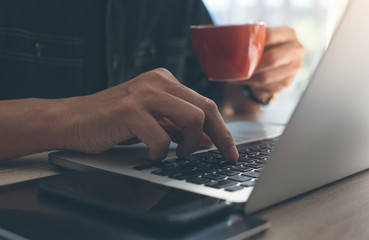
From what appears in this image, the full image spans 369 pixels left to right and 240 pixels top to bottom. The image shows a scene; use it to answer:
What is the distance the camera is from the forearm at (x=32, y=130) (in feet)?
2.19

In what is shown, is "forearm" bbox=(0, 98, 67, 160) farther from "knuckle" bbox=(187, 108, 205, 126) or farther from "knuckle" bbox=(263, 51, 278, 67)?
"knuckle" bbox=(263, 51, 278, 67)

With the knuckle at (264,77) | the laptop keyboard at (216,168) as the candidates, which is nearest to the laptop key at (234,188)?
the laptop keyboard at (216,168)

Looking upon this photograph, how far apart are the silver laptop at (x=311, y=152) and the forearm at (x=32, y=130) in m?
0.09

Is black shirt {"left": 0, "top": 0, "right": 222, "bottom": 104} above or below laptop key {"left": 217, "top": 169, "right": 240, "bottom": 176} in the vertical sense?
above

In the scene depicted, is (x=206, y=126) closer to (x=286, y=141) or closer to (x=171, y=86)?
(x=171, y=86)

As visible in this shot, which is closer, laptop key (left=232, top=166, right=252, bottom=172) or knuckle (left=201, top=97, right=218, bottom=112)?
laptop key (left=232, top=166, right=252, bottom=172)

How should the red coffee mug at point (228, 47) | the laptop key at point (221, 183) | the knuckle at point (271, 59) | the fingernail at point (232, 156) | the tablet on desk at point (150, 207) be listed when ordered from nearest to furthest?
the tablet on desk at point (150, 207) → the laptop key at point (221, 183) → the fingernail at point (232, 156) → the red coffee mug at point (228, 47) → the knuckle at point (271, 59)

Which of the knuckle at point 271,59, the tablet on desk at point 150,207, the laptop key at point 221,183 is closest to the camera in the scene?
the tablet on desk at point 150,207

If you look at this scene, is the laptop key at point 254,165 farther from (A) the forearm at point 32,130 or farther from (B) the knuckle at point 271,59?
(B) the knuckle at point 271,59

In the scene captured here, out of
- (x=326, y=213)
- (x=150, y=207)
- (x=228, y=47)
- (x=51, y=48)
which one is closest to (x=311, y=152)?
(x=326, y=213)

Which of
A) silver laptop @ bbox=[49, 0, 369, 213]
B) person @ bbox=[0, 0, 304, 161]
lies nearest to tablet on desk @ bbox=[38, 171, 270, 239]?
silver laptop @ bbox=[49, 0, 369, 213]

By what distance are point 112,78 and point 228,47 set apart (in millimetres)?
667

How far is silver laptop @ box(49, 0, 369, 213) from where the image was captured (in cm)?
38

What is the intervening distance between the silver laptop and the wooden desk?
11 millimetres
